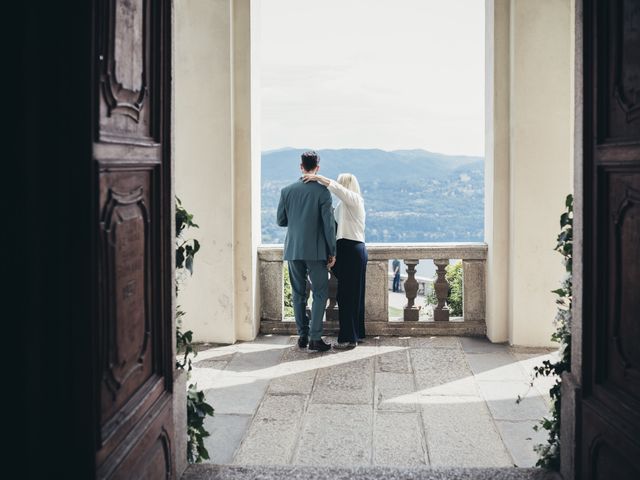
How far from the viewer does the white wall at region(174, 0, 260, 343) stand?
7551 millimetres

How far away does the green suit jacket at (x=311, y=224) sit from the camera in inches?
285

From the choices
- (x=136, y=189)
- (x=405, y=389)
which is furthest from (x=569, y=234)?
(x=405, y=389)

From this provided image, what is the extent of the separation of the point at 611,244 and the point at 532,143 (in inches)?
170

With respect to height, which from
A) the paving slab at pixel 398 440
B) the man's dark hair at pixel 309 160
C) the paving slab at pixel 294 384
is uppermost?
the man's dark hair at pixel 309 160

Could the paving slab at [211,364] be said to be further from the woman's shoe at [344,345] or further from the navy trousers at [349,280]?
the navy trousers at [349,280]

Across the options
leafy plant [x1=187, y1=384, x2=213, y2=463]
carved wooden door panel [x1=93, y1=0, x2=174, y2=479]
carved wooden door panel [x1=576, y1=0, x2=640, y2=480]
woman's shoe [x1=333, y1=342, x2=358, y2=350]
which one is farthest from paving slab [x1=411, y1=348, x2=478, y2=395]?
carved wooden door panel [x1=93, y1=0, x2=174, y2=479]

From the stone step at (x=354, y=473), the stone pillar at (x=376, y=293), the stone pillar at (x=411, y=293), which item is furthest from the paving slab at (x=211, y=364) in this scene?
the stone step at (x=354, y=473)

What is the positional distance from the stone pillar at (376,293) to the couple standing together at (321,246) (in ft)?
1.34

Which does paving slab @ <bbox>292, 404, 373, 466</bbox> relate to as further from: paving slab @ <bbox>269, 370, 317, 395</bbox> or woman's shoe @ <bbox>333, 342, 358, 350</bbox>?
woman's shoe @ <bbox>333, 342, 358, 350</bbox>

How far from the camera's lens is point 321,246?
285 inches

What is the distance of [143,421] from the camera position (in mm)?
3146

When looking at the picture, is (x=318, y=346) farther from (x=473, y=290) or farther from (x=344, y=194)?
(x=473, y=290)

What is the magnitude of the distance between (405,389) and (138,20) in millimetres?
3884

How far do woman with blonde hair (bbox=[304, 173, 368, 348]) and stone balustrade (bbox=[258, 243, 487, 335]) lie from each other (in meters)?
0.53
